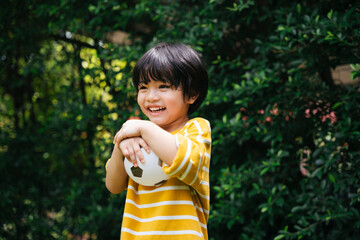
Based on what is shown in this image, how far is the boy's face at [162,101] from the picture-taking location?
4.85 feet

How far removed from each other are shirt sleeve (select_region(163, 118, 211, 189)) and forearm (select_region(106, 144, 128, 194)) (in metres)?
0.27

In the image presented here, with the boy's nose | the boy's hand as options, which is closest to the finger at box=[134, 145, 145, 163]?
the boy's hand

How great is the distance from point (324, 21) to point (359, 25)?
0.77ft

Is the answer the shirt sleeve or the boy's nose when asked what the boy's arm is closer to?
the shirt sleeve

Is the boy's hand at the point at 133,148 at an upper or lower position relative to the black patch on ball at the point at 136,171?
upper

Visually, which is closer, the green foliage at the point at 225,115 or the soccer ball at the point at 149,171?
the soccer ball at the point at 149,171

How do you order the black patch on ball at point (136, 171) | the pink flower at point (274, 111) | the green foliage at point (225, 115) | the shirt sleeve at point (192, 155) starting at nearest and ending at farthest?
the shirt sleeve at point (192, 155), the black patch on ball at point (136, 171), the green foliage at point (225, 115), the pink flower at point (274, 111)

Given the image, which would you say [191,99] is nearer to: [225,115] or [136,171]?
[136,171]

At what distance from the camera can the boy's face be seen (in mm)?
1478

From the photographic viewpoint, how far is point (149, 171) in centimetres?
138

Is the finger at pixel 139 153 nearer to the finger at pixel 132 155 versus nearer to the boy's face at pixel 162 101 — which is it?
the finger at pixel 132 155

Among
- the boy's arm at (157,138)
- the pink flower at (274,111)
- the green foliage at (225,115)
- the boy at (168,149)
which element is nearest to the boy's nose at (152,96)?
Result: the boy at (168,149)

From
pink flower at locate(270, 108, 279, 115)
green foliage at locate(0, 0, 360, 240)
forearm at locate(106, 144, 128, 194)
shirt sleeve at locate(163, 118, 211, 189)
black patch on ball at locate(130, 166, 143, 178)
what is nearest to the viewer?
shirt sleeve at locate(163, 118, 211, 189)

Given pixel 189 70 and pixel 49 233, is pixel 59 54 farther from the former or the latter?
pixel 189 70
